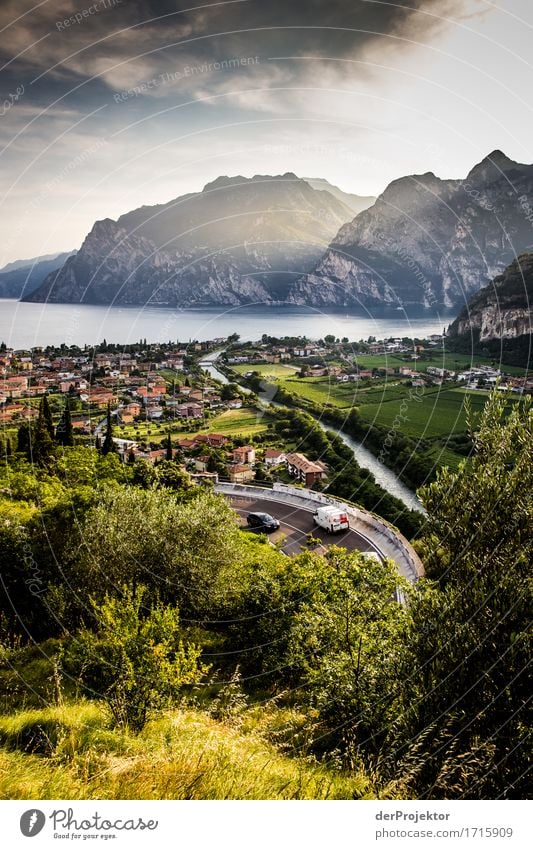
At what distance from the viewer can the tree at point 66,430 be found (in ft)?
64.8

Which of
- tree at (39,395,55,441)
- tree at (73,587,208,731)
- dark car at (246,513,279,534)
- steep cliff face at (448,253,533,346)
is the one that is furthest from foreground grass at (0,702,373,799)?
steep cliff face at (448,253,533,346)

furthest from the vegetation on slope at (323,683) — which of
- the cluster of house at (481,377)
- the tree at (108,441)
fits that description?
the cluster of house at (481,377)

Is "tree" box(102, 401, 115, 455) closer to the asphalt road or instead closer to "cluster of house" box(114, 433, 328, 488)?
"cluster of house" box(114, 433, 328, 488)

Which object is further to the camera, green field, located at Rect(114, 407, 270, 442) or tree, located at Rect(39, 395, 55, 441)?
green field, located at Rect(114, 407, 270, 442)

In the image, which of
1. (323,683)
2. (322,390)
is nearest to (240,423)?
(322,390)

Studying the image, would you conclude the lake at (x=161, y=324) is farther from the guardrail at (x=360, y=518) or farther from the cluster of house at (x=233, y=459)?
the guardrail at (x=360, y=518)

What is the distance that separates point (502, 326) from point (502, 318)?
3.16 metres

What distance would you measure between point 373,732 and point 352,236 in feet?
173

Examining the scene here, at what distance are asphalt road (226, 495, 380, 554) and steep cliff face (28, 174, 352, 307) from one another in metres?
14.6

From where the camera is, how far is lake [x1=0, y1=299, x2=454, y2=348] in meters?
22.6

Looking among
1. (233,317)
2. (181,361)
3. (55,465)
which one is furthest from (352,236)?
(55,465)
